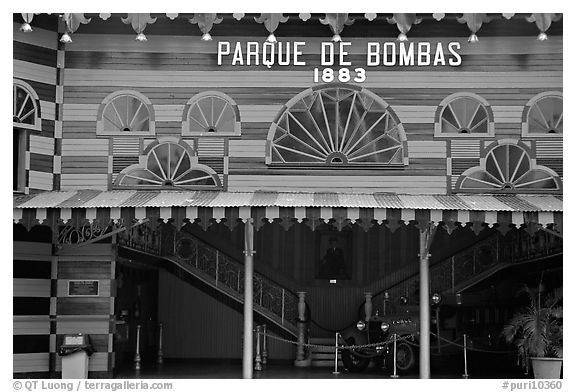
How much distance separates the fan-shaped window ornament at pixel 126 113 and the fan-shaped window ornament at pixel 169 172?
549 millimetres

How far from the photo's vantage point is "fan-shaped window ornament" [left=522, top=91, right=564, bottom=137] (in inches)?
890

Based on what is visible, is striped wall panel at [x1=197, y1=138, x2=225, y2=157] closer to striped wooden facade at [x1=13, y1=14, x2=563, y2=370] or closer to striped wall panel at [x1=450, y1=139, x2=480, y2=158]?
striped wooden facade at [x1=13, y1=14, x2=563, y2=370]

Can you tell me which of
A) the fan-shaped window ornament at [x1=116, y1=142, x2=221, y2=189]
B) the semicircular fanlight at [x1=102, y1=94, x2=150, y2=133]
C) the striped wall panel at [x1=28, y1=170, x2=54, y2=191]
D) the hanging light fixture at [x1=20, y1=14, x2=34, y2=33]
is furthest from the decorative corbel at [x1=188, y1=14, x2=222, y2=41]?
the striped wall panel at [x1=28, y1=170, x2=54, y2=191]

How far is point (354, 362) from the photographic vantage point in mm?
23484

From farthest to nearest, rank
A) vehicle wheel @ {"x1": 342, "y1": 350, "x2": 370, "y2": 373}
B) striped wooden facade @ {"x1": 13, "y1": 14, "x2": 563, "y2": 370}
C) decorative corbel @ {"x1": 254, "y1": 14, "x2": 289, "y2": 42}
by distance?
vehicle wheel @ {"x1": 342, "y1": 350, "x2": 370, "y2": 373} < striped wooden facade @ {"x1": 13, "y1": 14, "x2": 563, "y2": 370} < decorative corbel @ {"x1": 254, "y1": 14, "x2": 289, "y2": 42}

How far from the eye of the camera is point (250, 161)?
22562 mm

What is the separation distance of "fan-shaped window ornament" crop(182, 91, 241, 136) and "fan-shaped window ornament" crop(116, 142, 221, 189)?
51 cm

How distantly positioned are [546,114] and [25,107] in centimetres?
1091

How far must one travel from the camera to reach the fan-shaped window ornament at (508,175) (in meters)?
22.4

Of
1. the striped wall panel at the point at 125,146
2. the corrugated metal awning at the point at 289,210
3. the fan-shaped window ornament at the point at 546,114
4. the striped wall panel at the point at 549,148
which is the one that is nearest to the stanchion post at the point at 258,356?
the corrugated metal awning at the point at 289,210

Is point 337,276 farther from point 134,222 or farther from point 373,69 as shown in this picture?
point 134,222

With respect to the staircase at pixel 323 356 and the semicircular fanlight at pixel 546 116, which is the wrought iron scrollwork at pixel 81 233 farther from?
the semicircular fanlight at pixel 546 116

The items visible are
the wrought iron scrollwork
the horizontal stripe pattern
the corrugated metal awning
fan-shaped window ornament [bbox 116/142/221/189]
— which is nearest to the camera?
the corrugated metal awning

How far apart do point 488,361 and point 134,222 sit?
32.3ft
